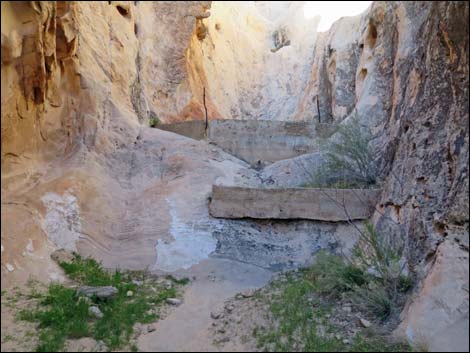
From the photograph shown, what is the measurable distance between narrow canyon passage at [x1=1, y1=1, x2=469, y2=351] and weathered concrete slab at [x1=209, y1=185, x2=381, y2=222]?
0.08 feet

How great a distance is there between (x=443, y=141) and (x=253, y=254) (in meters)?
3.33

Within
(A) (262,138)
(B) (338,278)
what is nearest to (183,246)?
(B) (338,278)

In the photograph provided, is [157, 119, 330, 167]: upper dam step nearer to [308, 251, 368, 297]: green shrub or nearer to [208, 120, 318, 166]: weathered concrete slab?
[208, 120, 318, 166]: weathered concrete slab

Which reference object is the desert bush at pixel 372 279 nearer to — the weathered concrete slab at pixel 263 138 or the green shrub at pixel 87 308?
the green shrub at pixel 87 308

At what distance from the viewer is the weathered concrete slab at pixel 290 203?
8000 millimetres

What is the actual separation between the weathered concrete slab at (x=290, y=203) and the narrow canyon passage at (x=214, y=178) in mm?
24

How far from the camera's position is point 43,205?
6.91m

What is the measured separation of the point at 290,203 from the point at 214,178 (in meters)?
1.80

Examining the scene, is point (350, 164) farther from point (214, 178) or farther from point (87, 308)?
point (87, 308)

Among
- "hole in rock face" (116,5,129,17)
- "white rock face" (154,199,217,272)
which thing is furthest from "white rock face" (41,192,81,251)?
"hole in rock face" (116,5,129,17)

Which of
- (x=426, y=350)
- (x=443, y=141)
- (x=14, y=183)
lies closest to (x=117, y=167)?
(x=14, y=183)

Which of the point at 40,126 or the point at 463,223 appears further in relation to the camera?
the point at 40,126

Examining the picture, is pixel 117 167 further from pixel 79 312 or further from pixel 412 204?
pixel 412 204

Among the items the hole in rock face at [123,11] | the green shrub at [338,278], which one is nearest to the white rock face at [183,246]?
the green shrub at [338,278]
